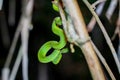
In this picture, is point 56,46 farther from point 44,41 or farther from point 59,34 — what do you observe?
point 44,41

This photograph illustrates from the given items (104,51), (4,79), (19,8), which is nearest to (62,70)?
(104,51)

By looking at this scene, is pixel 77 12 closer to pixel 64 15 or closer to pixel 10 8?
pixel 64 15

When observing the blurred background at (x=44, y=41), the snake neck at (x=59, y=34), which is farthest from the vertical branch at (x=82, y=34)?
the blurred background at (x=44, y=41)

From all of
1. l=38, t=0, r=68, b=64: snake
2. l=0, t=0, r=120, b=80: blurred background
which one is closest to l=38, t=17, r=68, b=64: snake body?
l=38, t=0, r=68, b=64: snake

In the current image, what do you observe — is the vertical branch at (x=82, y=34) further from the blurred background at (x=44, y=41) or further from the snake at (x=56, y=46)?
the blurred background at (x=44, y=41)

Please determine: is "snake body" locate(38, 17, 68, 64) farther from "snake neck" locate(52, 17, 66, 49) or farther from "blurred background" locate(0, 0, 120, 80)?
"blurred background" locate(0, 0, 120, 80)

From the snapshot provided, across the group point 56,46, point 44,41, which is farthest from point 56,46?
point 44,41
